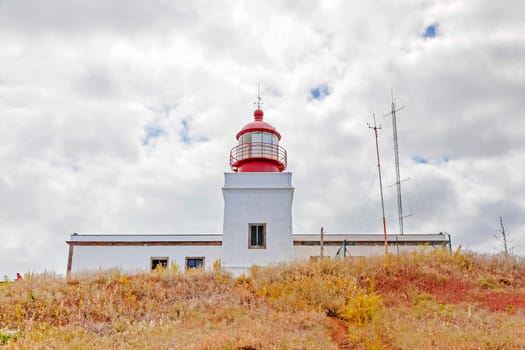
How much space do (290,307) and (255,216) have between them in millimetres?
9513

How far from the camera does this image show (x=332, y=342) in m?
7.64

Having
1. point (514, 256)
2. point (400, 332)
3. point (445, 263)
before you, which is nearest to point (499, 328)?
point (400, 332)

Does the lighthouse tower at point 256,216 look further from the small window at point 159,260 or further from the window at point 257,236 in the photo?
the small window at point 159,260

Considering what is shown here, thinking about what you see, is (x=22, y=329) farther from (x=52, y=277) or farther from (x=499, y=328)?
(x=499, y=328)

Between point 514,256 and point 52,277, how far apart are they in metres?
14.0

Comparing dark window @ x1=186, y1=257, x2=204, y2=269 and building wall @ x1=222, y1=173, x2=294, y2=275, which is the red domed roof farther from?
dark window @ x1=186, y1=257, x2=204, y2=269

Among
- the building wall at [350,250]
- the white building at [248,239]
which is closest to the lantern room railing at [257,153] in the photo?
the white building at [248,239]

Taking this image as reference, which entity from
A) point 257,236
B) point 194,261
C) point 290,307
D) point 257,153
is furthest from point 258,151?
point 290,307

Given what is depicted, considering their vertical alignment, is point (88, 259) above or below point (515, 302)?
above

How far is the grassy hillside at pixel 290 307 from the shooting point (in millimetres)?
7484

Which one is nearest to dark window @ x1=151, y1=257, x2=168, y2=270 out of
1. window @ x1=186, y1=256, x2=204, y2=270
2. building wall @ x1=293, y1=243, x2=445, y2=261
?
window @ x1=186, y1=256, x2=204, y2=270

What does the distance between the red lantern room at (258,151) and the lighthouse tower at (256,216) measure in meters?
0.05

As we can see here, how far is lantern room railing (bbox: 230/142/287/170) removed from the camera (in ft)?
68.0

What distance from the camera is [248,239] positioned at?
740 inches
